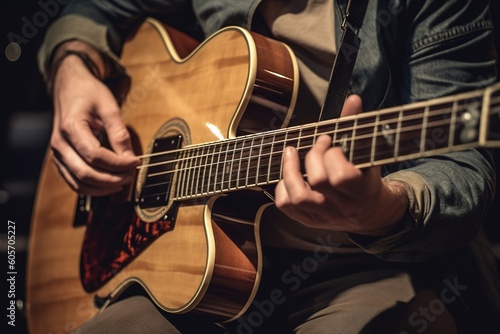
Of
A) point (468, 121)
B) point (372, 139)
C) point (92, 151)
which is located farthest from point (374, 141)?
point (92, 151)

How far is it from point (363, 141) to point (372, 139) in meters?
0.01

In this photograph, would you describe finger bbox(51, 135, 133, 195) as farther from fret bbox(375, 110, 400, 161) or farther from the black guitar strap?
fret bbox(375, 110, 400, 161)

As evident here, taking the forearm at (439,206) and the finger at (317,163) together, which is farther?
the forearm at (439,206)

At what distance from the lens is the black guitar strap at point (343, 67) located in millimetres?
860

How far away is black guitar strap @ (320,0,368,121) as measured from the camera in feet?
2.82

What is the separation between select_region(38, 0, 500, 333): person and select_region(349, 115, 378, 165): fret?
41 millimetres

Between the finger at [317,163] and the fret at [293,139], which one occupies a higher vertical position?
the finger at [317,163]

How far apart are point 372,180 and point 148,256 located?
524mm

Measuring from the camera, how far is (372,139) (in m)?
0.67

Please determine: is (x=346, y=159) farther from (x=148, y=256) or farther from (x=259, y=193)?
(x=148, y=256)

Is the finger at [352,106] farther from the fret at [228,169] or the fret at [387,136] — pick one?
the fret at [228,169]

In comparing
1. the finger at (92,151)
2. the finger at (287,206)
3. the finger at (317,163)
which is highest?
the finger at (317,163)

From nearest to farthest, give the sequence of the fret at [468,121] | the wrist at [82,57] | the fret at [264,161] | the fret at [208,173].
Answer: the fret at [468,121]
the fret at [264,161]
the fret at [208,173]
the wrist at [82,57]

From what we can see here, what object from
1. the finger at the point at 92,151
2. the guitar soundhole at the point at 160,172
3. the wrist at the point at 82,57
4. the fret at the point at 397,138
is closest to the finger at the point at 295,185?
the fret at the point at 397,138
